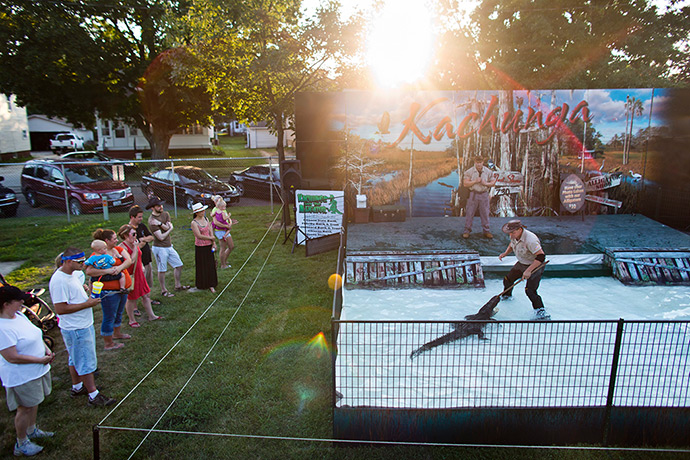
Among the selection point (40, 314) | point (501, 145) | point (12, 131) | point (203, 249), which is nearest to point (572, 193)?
point (501, 145)

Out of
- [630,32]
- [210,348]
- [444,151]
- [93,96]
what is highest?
[630,32]

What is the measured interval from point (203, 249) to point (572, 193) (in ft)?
31.1

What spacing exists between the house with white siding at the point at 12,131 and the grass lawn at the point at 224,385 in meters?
27.3

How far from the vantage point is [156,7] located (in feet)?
68.9

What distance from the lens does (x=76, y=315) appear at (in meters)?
4.42

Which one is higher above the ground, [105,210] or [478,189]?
[478,189]

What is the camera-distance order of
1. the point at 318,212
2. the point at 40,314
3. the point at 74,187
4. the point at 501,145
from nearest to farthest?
the point at 40,314, the point at 318,212, the point at 501,145, the point at 74,187

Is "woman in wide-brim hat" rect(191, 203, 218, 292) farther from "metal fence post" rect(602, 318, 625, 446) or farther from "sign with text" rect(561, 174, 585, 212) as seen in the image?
"sign with text" rect(561, 174, 585, 212)

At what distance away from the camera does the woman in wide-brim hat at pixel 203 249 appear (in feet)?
24.2

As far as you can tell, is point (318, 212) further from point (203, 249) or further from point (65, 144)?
point (65, 144)

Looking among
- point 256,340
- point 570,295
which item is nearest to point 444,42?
point 570,295

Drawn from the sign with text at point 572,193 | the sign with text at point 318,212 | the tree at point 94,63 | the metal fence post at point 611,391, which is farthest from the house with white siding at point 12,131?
the metal fence post at point 611,391

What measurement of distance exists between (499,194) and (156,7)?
62.7 ft

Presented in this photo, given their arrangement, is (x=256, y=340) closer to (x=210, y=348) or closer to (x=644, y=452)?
(x=210, y=348)
